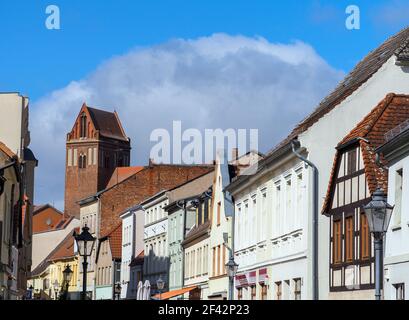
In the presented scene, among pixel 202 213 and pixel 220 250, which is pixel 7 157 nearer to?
pixel 220 250

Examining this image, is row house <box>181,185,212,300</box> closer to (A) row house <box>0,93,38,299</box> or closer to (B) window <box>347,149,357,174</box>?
(A) row house <box>0,93,38,299</box>

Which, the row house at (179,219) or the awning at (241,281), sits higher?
the row house at (179,219)

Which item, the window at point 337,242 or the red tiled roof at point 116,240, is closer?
the window at point 337,242

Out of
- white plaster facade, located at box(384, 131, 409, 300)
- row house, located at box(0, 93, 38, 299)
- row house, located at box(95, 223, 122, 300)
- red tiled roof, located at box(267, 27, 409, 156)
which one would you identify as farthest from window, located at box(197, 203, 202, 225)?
Result: white plaster facade, located at box(384, 131, 409, 300)

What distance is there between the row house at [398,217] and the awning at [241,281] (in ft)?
57.6

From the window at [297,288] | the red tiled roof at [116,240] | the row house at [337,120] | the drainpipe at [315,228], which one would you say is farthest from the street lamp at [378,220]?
the red tiled roof at [116,240]

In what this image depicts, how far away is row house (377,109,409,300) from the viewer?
2434 cm

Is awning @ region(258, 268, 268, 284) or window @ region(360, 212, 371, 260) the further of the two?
awning @ region(258, 268, 268, 284)

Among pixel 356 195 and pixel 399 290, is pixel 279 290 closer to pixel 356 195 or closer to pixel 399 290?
pixel 356 195

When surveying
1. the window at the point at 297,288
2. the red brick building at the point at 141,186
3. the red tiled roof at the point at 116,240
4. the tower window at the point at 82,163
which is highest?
the tower window at the point at 82,163

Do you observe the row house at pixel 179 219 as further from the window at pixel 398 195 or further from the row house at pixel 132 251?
the window at pixel 398 195

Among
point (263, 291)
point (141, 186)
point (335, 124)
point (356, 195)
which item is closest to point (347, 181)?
point (356, 195)

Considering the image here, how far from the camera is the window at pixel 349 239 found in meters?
30.0

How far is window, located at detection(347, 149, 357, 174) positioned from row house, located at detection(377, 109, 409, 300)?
3370mm
